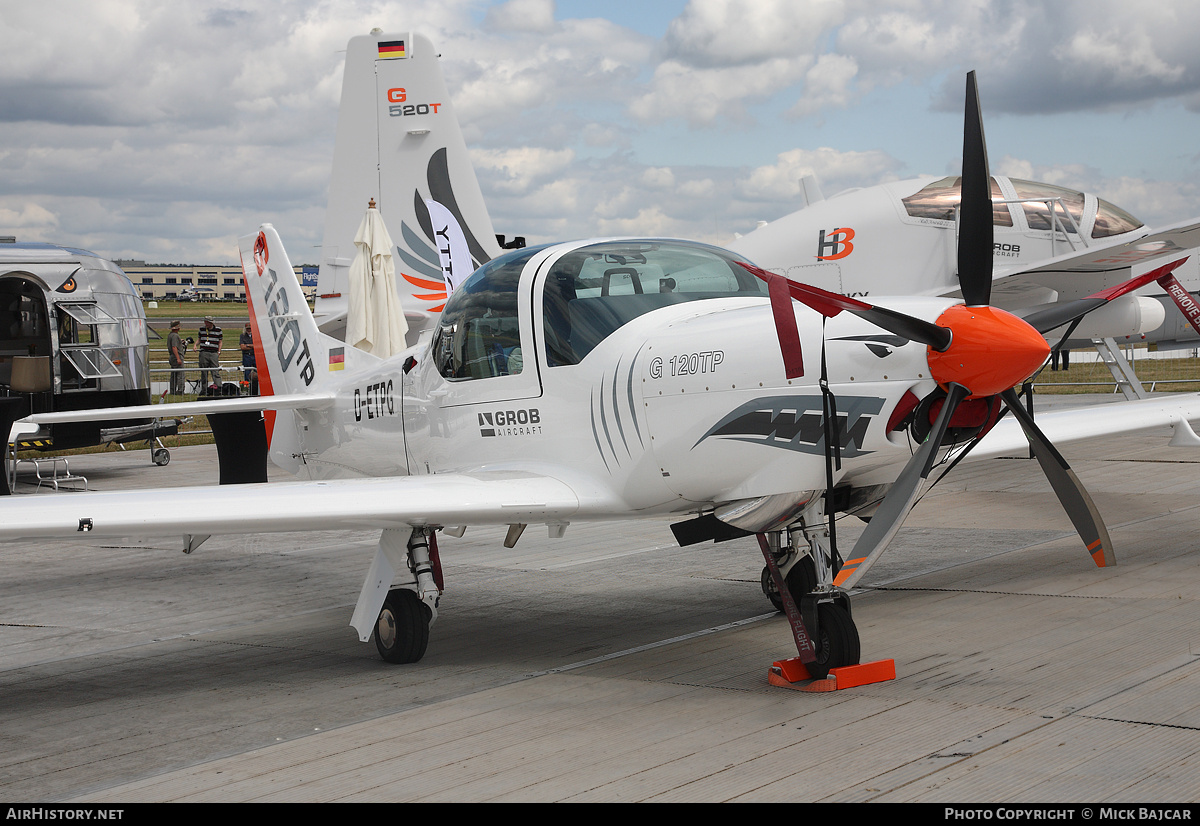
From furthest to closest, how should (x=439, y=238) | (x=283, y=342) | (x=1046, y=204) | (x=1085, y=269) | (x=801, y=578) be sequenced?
(x=439, y=238) → (x=1046, y=204) → (x=1085, y=269) → (x=283, y=342) → (x=801, y=578)

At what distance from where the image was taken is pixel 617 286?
19.0ft

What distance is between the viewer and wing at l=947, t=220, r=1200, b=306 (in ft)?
41.1

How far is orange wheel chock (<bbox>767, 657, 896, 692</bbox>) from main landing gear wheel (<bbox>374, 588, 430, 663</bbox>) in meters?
2.04

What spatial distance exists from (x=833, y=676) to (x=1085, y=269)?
10.1 m

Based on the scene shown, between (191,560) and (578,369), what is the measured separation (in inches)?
241

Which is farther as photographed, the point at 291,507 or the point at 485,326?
the point at 485,326

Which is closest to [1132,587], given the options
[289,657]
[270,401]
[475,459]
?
[475,459]

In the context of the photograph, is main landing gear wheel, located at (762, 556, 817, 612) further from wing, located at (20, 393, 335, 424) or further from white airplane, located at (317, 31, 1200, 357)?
white airplane, located at (317, 31, 1200, 357)

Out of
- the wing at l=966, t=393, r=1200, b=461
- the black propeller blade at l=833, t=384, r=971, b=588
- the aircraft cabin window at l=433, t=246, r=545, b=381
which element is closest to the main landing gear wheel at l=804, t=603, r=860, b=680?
the black propeller blade at l=833, t=384, r=971, b=588

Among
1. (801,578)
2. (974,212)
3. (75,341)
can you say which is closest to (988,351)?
(974,212)

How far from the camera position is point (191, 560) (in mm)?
10305

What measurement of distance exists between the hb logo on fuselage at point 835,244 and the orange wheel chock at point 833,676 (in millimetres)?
9452

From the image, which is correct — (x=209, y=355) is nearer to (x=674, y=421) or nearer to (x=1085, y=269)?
(x=1085, y=269)
